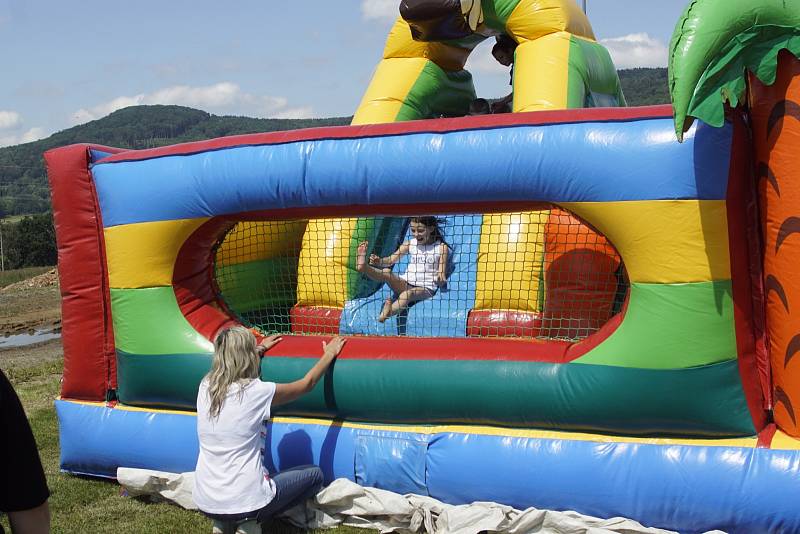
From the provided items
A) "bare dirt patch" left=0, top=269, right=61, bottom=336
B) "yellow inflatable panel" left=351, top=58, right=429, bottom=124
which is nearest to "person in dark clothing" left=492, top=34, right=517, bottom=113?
"yellow inflatable panel" left=351, top=58, right=429, bottom=124

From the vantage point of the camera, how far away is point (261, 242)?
421 centimetres

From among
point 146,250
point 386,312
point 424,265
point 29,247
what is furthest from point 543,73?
point 29,247

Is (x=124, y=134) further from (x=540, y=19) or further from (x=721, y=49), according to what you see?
(x=721, y=49)

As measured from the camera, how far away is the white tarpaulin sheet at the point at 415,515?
2699 mm

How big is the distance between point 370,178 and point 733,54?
49.7 inches

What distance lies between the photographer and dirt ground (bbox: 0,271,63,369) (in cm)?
714

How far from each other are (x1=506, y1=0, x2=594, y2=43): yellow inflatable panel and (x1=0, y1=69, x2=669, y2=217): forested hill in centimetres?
6534

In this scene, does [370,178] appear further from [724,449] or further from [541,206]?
[724,449]

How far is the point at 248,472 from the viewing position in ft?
8.64

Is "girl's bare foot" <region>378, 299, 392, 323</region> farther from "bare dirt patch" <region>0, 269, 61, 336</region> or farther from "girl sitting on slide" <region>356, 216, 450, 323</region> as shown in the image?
"bare dirt patch" <region>0, 269, 61, 336</region>

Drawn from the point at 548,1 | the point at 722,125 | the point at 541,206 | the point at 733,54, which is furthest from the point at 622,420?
the point at 548,1

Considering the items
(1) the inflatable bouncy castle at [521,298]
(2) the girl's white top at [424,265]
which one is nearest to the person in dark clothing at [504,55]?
(1) the inflatable bouncy castle at [521,298]

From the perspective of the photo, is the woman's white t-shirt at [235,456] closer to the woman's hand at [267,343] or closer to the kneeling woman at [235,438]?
the kneeling woman at [235,438]

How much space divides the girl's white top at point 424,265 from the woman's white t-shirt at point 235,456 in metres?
1.41
